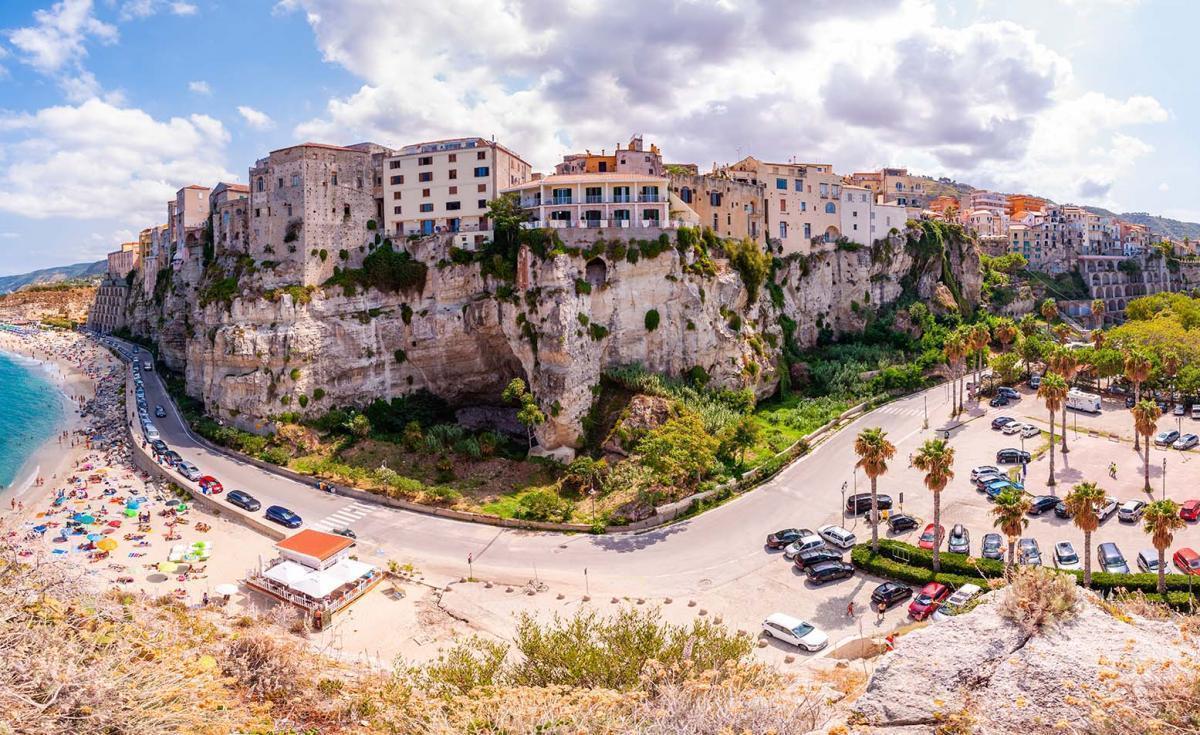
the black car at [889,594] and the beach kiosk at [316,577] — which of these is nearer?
the black car at [889,594]

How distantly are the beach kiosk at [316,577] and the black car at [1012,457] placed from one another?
3784 cm

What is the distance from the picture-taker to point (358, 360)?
53188mm

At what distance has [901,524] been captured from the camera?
3522 cm

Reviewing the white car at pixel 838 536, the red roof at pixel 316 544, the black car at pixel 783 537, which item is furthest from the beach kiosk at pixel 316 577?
the white car at pixel 838 536

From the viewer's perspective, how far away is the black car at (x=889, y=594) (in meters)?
28.6

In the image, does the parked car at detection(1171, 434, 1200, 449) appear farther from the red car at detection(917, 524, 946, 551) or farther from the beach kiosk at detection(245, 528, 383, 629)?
the beach kiosk at detection(245, 528, 383, 629)

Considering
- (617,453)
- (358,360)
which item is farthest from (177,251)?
(617,453)

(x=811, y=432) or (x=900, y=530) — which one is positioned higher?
(x=811, y=432)

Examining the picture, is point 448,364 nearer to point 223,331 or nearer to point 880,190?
point 223,331

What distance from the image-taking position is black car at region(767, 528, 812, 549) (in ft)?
113

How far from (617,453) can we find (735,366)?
1469 centimetres

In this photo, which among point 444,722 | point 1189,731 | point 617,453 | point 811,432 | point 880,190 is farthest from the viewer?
point 880,190

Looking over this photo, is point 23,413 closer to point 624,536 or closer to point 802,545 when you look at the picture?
point 624,536

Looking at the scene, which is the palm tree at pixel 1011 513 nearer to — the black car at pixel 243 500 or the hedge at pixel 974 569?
the hedge at pixel 974 569
